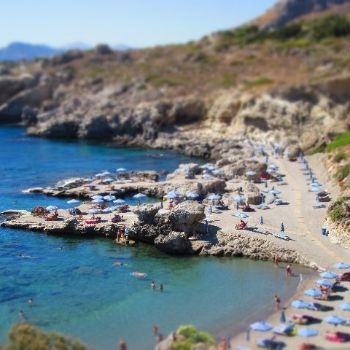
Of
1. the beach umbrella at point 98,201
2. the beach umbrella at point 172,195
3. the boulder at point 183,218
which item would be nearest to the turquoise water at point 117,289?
the boulder at point 183,218

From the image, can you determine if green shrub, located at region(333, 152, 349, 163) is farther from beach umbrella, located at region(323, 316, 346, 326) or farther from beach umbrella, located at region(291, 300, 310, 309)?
beach umbrella, located at region(323, 316, 346, 326)

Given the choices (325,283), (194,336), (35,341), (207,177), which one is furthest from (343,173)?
(35,341)

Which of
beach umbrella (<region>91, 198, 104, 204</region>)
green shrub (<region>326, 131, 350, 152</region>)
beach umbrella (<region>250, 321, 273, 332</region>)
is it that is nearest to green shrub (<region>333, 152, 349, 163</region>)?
green shrub (<region>326, 131, 350, 152</region>)

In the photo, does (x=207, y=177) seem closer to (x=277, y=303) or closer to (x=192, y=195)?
(x=192, y=195)

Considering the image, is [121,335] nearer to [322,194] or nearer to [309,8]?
[322,194]

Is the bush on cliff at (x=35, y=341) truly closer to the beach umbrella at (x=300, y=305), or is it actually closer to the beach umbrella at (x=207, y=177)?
the beach umbrella at (x=300, y=305)

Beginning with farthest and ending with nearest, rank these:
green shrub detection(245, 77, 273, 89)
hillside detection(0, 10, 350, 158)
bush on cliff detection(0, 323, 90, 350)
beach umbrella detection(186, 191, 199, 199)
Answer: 1. green shrub detection(245, 77, 273, 89)
2. hillside detection(0, 10, 350, 158)
3. beach umbrella detection(186, 191, 199, 199)
4. bush on cliff detection(0, 323, 90, 350)
